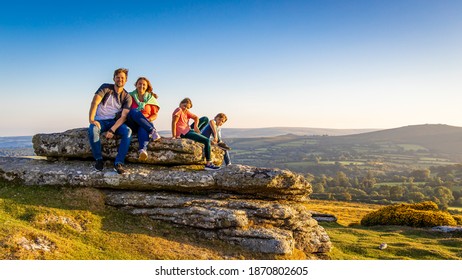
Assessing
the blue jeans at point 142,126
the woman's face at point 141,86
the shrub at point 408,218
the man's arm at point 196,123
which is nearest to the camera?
the blue jeans at point 142,126

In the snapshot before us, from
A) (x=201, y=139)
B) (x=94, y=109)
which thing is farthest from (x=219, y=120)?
(x=94, y=109)

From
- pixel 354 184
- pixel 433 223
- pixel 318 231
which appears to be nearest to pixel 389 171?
pixel 354 184

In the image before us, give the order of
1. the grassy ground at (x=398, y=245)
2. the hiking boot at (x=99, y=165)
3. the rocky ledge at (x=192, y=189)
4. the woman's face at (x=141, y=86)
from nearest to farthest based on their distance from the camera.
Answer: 1. the rocky ledge at (x=192, y=189)
2. the hiking boot at (x=99, y=165)
3. the woman's face at (x=141, y=86)
4. the grassy ground at (x=398, y=245)

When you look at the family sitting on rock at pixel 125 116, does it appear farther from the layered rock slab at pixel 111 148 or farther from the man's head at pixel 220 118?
the man's head at pixel 220 118

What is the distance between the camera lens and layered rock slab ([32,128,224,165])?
16344 mm

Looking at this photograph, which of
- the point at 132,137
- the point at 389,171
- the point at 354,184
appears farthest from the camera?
the point at 389,171

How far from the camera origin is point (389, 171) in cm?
15150

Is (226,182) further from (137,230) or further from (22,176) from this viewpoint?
(22,176)

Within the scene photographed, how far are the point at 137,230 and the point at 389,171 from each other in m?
158

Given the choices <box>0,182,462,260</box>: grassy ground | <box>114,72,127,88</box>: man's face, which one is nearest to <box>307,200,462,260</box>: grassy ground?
<box>0,182,462,260</box>: grassy ground

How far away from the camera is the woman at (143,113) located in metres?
15.7

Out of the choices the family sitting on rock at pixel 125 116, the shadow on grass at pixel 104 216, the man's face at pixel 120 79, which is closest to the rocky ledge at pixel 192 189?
the shadow on grass at pixel 104 216

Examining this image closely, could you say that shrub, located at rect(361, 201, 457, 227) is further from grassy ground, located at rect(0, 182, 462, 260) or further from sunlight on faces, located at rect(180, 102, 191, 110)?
sunlight on faces, located at rect(180, 102, 191, 110)

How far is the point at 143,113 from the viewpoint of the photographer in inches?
652
